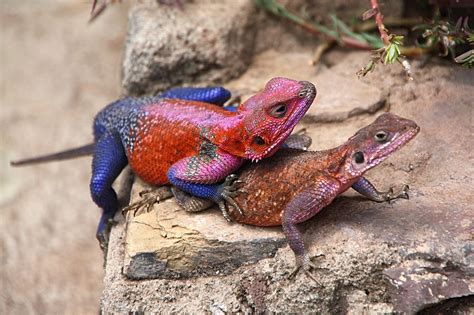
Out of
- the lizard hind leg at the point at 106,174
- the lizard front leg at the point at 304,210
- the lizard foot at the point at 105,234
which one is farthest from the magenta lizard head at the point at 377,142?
the lizard foot at the point at 105,234

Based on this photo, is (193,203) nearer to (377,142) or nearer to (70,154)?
(377,142)

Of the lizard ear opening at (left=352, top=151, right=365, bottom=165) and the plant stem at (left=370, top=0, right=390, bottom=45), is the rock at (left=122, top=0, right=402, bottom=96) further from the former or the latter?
the lizard ear opening at (left=352, top=151, right=365, bottom=165)

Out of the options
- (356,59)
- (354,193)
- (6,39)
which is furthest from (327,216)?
(6,39)

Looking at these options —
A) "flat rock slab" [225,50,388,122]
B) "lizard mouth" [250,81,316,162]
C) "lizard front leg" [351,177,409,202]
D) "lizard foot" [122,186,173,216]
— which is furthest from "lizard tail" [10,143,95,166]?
"lizard front leg" [351,177,409,202]

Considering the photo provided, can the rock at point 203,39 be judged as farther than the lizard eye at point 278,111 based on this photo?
Yes

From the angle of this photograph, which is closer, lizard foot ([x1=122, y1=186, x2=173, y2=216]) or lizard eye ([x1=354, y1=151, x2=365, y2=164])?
lizard eye ([x1=354, y1=151, x2=365, y2=164])

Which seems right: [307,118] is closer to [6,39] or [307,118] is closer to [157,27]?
[157,27]

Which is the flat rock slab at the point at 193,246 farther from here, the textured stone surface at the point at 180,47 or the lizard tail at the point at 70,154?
the textured stone surface at the point at 180,47

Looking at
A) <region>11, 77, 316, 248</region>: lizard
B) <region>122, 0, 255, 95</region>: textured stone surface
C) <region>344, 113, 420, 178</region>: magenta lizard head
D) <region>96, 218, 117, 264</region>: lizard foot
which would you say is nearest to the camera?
<region>344, 113, 420, 178</region>: magenta lizard head
